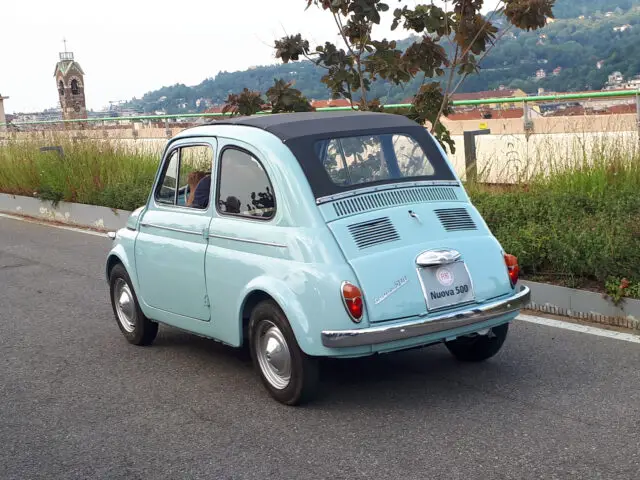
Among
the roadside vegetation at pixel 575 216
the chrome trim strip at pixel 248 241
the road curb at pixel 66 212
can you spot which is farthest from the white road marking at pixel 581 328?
the road curb at pixel 66 212

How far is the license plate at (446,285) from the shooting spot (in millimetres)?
5668

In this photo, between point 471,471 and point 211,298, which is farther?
point 211,298

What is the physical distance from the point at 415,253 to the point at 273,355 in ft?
3.51

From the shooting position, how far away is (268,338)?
600 cm

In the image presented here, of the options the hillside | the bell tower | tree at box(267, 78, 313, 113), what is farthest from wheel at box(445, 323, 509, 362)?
the bell tower

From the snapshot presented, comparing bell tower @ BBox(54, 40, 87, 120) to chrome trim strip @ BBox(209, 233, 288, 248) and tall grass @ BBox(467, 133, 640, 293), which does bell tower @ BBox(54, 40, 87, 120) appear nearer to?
tall grass @ BBox(467, 133, 640, 293)

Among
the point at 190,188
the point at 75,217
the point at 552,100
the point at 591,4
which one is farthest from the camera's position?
the point at 591,4

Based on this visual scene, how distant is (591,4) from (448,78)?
17871cm

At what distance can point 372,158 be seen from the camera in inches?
249

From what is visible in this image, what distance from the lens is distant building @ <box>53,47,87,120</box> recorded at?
332ft

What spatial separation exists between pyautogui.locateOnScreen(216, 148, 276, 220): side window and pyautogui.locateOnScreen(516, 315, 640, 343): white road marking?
2754mm

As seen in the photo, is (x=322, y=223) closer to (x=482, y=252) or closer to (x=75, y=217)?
(x=482, y=252)

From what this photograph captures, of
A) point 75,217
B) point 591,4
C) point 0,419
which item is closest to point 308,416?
point 0,419

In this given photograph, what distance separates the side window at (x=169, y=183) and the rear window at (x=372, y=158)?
1.51m
